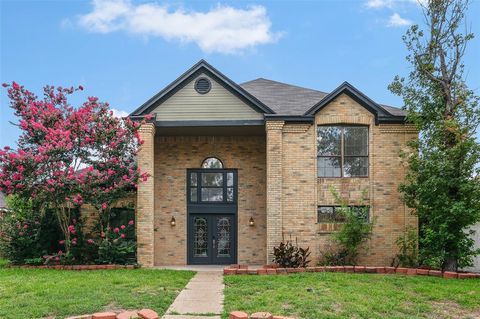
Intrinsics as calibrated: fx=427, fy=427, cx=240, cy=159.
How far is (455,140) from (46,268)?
43.6 ft

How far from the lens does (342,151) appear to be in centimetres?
1483

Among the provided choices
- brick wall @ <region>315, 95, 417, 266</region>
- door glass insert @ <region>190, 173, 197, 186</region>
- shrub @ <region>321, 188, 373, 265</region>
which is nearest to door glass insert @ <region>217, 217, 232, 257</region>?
door glass insert @ <region>190, 173, 197, 186</region>

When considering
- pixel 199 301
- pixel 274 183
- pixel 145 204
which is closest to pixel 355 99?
pixel 274 183

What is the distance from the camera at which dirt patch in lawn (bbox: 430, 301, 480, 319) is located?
768 cm

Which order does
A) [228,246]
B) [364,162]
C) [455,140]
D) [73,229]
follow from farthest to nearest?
[228,246]
[364,162]
[73,229]
[455,140]

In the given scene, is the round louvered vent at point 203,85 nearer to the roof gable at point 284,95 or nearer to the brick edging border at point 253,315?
the roof gable at point 284,95

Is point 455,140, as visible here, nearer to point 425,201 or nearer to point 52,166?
point 425,201

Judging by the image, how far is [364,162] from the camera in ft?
48.8

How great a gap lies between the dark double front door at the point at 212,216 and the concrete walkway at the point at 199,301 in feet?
13.2

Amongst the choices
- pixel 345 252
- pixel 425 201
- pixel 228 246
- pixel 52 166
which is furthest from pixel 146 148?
pixel 425 201

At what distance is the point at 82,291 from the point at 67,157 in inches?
237

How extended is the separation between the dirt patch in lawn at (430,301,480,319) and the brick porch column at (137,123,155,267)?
903 cm

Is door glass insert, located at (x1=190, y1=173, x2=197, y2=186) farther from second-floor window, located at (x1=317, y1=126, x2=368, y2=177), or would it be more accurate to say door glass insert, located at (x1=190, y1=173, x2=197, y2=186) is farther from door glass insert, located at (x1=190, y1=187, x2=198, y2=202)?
second-floor window, located at (x1=317, y1=126, x2=368, y2=177)

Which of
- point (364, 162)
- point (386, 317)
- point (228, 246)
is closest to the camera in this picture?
point (386, 317)
